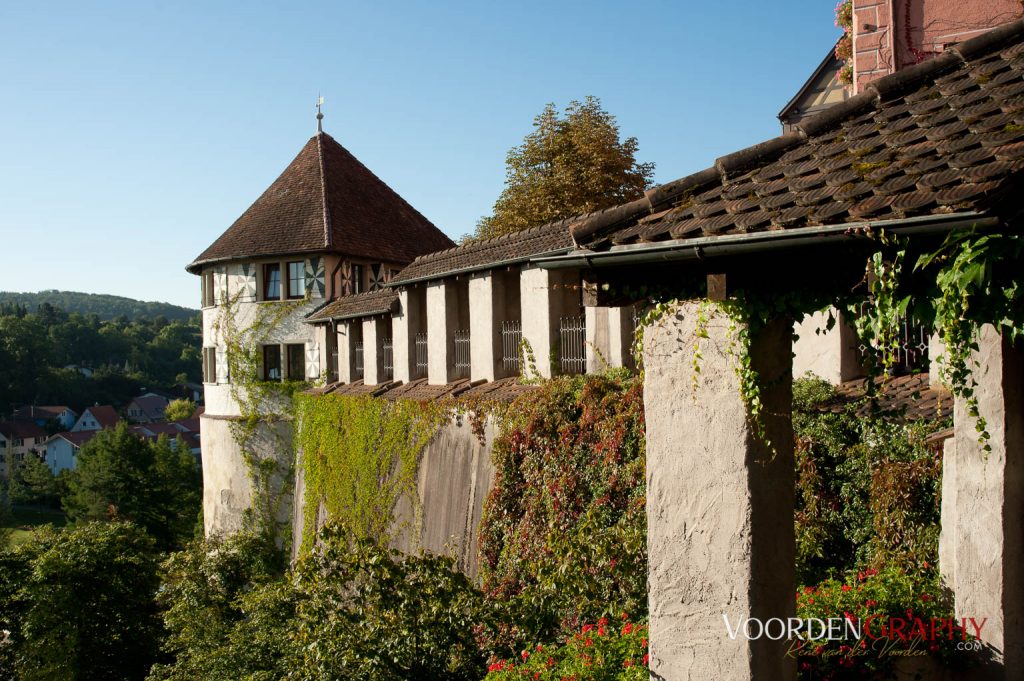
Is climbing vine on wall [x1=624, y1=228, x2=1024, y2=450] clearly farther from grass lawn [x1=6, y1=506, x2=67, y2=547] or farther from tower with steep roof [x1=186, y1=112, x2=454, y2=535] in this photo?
grass lawn [x1=6, y1=506, x2=67, y2=547]

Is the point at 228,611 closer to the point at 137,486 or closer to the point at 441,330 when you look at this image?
the point at 441,330

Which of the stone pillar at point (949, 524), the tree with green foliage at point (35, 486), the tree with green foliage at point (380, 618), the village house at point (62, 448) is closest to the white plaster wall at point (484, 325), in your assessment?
the tree with green foliage at point (380, 618)

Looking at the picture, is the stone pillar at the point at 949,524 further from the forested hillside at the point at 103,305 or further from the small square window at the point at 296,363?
the forested hillside at the point at 103,305

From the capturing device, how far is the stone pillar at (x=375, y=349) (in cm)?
1798

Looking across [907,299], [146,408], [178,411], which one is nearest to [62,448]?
[178,411]

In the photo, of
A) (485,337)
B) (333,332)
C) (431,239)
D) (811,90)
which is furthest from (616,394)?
(431,239)

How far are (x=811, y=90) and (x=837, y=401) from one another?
15.5 m

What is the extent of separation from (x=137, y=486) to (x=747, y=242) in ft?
163

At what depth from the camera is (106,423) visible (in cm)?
9875

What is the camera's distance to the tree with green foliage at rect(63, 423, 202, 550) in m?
44.5

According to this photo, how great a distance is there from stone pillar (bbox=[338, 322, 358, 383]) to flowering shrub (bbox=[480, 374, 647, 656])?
8527 mm

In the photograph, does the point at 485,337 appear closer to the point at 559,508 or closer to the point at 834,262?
the point at 559,508

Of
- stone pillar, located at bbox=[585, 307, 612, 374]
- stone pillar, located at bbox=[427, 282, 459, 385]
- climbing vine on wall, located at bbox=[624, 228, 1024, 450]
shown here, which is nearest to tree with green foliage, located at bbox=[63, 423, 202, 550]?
stone pillar, located at bbox=[427, 282, 459, 385]

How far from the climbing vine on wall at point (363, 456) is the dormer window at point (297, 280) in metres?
4.17
